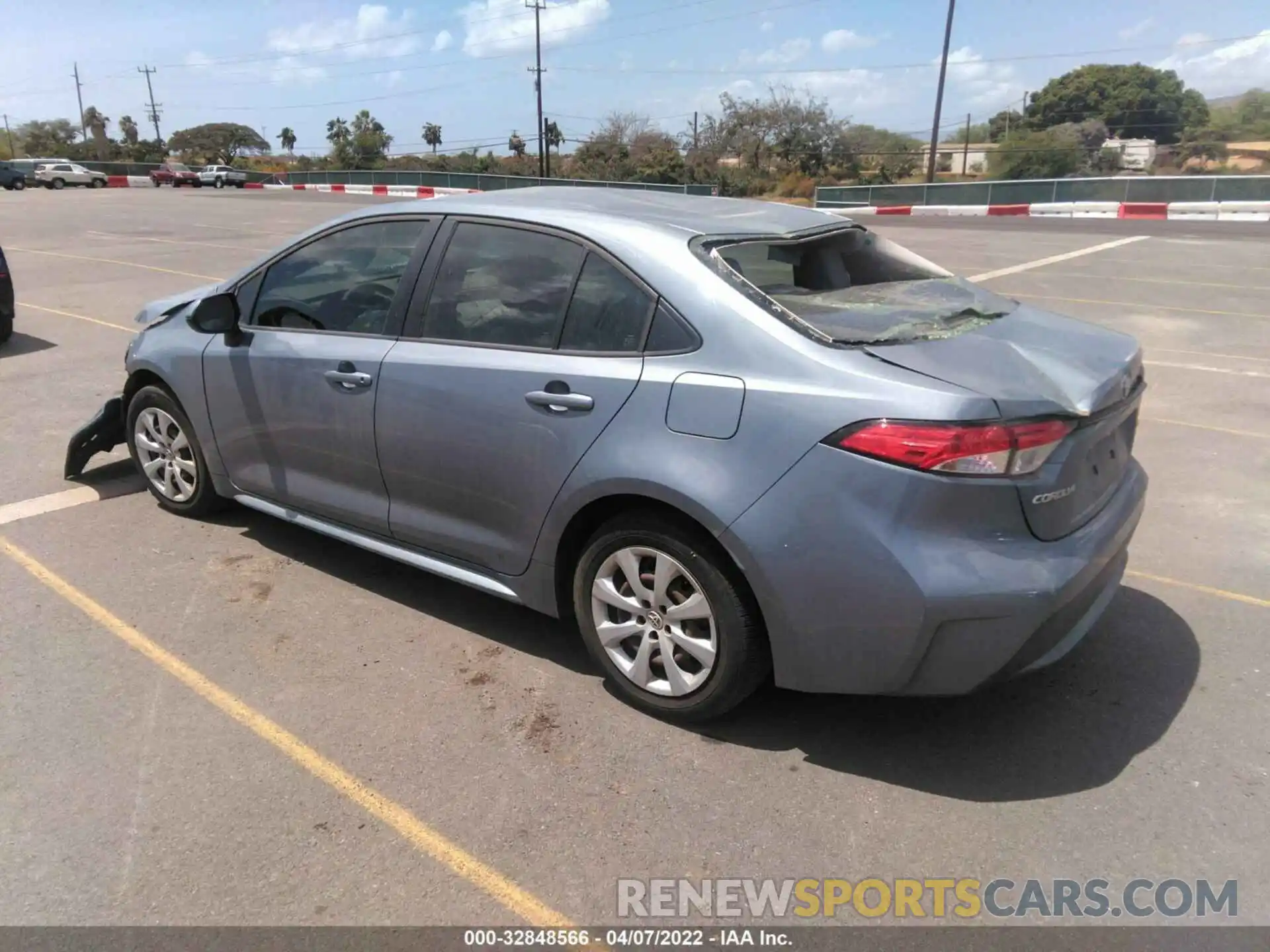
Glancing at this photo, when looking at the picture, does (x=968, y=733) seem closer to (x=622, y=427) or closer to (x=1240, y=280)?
(x=622, y=427)

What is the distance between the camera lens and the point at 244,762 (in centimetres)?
308

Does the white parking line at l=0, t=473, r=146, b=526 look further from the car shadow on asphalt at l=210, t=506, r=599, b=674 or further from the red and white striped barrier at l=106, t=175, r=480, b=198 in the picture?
the red and white striped barrier at l=106, t=175, r=480, b=198

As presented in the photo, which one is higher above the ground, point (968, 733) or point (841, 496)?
point (841, 496)

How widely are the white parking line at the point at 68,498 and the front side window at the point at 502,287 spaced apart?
2.84m

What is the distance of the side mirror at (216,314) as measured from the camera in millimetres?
4285

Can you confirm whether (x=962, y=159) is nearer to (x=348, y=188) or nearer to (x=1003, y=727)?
(x=348, y=188)

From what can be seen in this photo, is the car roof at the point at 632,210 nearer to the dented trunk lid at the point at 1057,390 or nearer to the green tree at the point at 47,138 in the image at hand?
the dented trunk lid at the point at 1057,390

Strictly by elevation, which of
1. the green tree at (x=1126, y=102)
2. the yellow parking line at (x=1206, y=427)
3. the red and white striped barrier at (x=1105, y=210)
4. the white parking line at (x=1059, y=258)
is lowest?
the yellow parking line at (x=1206, y=427)

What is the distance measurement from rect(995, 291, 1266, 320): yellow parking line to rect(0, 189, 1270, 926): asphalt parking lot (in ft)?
24.2

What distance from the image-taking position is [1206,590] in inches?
167

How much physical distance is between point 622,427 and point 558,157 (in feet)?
265

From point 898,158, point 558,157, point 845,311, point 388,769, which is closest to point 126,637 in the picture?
point 388,769

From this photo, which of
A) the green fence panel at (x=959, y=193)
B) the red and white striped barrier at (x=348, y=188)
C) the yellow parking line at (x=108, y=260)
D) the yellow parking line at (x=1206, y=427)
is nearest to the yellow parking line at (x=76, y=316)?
the yellow parking line at (x=108, y=260)

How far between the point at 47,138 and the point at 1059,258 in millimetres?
120328
